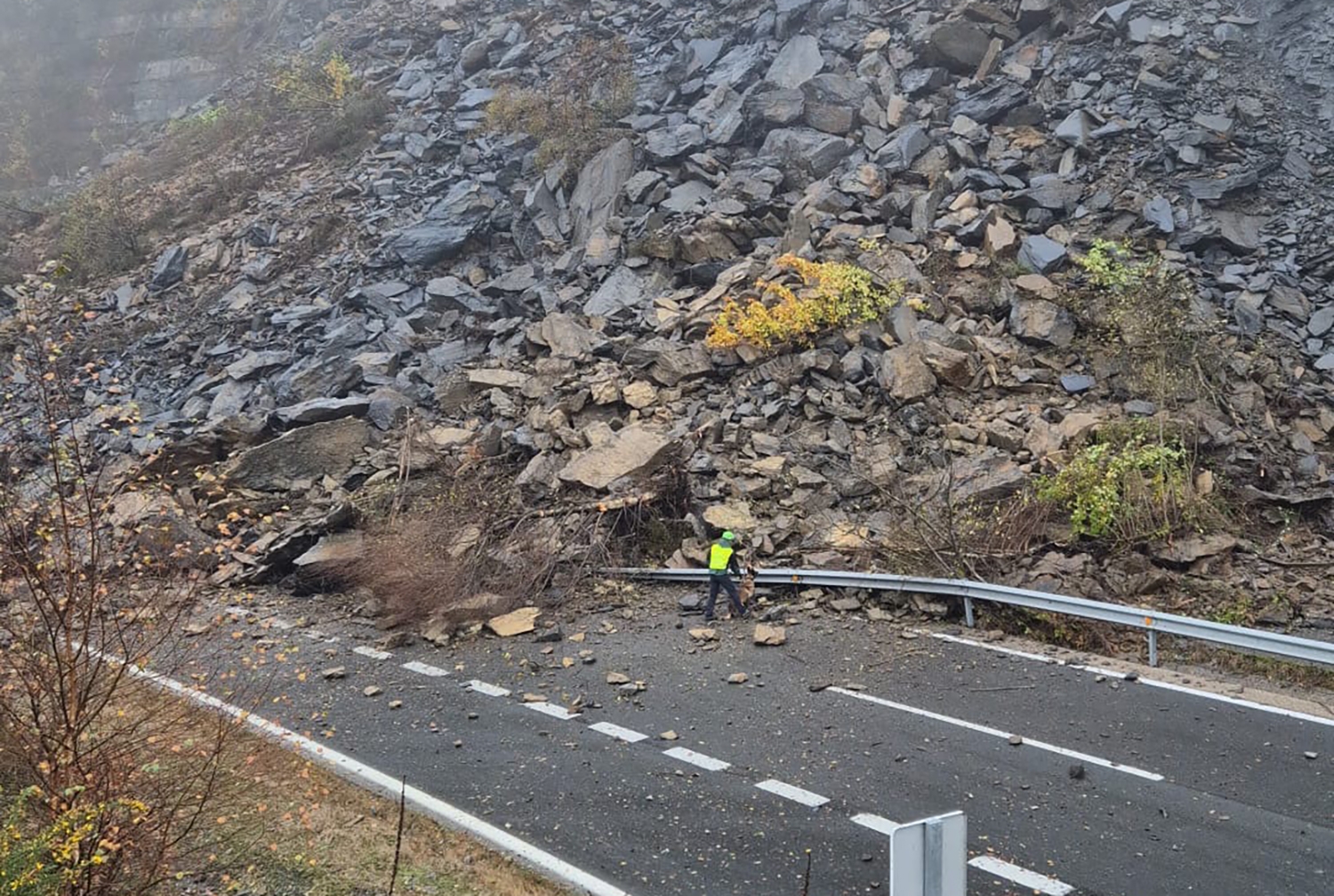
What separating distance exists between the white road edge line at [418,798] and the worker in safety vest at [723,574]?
13.6 ft

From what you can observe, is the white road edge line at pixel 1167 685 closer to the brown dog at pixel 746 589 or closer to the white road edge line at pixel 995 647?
the white road edge line at pixel 995 647

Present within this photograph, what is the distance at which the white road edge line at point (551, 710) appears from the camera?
8.26 meters

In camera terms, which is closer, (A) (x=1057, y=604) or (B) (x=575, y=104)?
(A) (x=1057, y=604)

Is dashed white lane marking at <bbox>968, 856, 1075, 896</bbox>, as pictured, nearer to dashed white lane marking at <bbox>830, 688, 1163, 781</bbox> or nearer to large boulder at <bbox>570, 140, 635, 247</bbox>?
dashed white lane marking at <bbox>830, 688, 1163, 781</bbox>

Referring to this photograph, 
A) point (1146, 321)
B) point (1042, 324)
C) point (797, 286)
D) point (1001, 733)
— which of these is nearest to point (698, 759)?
point (1001, 733)

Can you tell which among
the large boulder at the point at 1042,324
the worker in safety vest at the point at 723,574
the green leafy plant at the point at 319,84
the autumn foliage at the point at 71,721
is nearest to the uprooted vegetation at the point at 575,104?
the green leafy plant at the point at 319,84

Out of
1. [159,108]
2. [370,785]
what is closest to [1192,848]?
[370,785]

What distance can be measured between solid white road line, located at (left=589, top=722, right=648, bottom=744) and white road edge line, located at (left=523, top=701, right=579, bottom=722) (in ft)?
1.00

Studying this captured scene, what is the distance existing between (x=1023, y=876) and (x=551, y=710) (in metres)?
4.17

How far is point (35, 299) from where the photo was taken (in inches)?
198

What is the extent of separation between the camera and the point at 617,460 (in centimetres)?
1290

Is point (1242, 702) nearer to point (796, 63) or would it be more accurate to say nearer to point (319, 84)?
point (796, 63)

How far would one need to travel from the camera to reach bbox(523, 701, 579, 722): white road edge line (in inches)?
325

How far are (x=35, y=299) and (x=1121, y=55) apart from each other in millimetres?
19769
